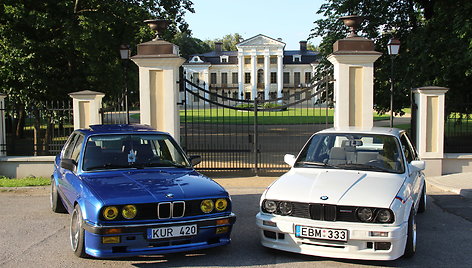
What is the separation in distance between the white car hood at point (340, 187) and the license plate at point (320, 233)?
304mm

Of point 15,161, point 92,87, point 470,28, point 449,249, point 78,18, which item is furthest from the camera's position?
point 92,87

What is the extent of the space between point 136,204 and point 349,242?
240cm

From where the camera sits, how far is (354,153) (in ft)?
22.4

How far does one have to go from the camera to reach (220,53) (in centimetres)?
8988

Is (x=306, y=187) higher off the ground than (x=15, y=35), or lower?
lower

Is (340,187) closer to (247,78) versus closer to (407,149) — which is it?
(407,149)

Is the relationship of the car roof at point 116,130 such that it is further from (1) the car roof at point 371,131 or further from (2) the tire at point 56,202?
(1) the car roof at point 371,131

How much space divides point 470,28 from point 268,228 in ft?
40.7

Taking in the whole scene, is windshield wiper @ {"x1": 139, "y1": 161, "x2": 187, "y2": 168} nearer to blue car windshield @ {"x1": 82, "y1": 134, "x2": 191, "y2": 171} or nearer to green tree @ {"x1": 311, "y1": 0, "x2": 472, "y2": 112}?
blue car windshield @ {"x1": 82, "y1": 134, "x2": 191, "y2": 171}

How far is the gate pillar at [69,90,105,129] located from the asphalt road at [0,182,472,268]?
129 inches

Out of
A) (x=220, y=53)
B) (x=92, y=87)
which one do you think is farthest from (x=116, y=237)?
(x=220, y=53)

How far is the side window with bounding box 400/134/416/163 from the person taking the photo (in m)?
7.05

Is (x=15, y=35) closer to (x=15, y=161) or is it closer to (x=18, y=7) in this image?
(x=18, y=7)

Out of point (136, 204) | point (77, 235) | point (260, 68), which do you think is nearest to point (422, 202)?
point (136, 204)
